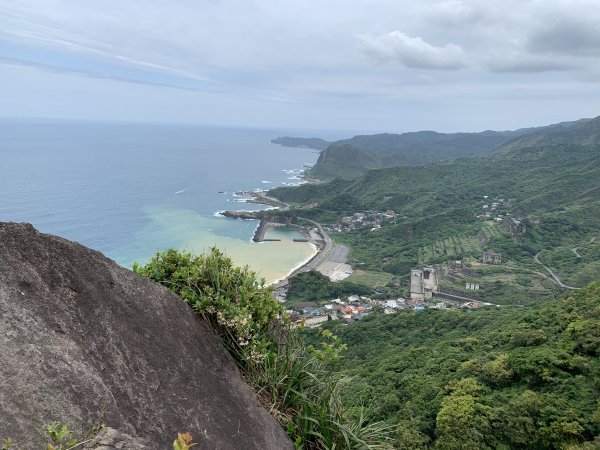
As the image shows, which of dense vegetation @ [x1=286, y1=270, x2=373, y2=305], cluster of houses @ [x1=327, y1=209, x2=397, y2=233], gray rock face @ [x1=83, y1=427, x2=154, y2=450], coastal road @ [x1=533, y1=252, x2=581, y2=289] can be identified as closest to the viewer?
gray rock face @ [x1=83, y1=427, x2=154, y2=450]

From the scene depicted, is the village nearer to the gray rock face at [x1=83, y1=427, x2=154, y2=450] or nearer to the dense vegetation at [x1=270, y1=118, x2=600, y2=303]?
the dense vegetation at [x1=270, y1=118, x2=600, y2=303]

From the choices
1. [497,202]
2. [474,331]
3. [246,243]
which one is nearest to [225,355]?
[474,331]

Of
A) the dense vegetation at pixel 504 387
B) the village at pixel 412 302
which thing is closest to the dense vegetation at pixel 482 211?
the village at pixel 412 302

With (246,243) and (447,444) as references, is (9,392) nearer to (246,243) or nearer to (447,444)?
(447,444)

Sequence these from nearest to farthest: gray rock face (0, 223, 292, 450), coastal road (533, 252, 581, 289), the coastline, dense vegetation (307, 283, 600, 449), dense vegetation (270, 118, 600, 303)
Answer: gray rock face (0, 223, 292, 450) → dense vegetation (307, 283, 600, 449) → coastal road (533, 252, 581, 289) → dense vegetation (270, 118, 600, 303) → the coastline

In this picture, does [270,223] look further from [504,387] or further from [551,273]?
[504,387]

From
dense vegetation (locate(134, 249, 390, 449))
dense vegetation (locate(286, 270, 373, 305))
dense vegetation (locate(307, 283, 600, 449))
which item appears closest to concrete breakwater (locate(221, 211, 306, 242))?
dense vegetation (locate(286, 270, 373, 305))

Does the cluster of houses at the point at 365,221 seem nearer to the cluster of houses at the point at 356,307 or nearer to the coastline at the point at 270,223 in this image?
the coastline at the point at 270,223
